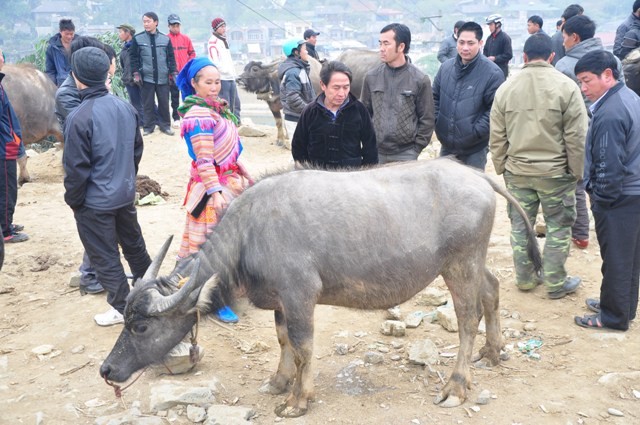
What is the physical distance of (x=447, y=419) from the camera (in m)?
4.21

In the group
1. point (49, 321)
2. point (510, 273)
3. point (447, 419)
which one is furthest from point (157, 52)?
point (447, 419)

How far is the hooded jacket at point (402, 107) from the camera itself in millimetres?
5941

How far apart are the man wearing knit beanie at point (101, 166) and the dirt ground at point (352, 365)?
2.67 feet

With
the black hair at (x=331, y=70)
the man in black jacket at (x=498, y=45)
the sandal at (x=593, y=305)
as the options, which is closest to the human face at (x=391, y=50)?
the black hair at (x=331, y=70)

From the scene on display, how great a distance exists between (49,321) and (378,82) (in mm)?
3924

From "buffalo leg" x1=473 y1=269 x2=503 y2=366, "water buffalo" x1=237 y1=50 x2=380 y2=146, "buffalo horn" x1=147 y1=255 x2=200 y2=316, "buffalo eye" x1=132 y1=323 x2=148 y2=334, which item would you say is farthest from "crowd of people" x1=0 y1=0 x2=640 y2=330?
"water buffalo" x1=237 y1=50 x2=380 y2=146

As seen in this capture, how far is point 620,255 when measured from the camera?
16.7 ft

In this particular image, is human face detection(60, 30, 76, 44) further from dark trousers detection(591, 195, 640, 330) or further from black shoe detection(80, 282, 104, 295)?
dark trousers detection(591, 195, 640, 330)

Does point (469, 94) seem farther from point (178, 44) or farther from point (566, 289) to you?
point (178, 44)

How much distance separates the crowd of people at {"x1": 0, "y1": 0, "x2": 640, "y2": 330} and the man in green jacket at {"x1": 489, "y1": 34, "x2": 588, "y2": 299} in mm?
10

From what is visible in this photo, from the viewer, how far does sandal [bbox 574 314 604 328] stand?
537cm

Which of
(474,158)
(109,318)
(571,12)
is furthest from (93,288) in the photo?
(571,12)

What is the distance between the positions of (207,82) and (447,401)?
3.02 meters

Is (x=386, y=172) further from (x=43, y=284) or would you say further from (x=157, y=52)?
(x=157, y=52)
